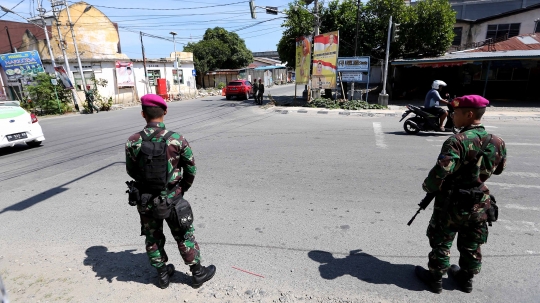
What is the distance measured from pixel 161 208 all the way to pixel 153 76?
29635 mm

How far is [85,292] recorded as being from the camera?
2660mm

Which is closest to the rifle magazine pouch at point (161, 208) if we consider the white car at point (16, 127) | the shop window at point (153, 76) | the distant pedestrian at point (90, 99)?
the white car at point (16, 127)

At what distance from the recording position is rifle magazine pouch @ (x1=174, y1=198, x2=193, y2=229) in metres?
2.45

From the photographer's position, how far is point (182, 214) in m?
2.46

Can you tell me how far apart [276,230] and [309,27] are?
18.1m

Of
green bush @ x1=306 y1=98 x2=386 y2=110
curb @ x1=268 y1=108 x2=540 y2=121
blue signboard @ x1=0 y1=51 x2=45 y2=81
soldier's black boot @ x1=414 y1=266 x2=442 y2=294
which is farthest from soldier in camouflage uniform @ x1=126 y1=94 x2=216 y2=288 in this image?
blue signboard @ x1=0 y1=51 x2=45 y2=81

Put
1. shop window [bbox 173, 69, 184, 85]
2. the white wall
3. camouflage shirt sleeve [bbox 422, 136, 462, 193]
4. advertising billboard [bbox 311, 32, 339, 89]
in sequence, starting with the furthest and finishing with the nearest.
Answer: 1. shop window [bbox 173, 69, 184, 85]
2. the white wall
3. advertising billboard [bbox 311, 32, 339, 89]
4. camouflage shirt sleeve [bbox 422, 136, 462, 193]

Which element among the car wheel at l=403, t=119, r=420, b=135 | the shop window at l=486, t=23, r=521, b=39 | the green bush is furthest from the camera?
the shop window at l=486, t=23, r=521, b=39

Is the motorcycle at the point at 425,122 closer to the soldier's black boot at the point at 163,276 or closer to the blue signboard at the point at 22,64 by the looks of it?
the soldier's black boot at the point at 163,276

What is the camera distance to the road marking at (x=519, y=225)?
11.5ft

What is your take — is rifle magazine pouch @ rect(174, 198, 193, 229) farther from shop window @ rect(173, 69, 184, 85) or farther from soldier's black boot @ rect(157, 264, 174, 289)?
shop window @ rect(173, 69, 184, 85)

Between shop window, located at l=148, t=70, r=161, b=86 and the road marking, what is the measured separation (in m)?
29.7

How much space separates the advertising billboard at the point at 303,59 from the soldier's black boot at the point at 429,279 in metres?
16.0

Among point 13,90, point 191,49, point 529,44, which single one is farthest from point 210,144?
point 191,49
